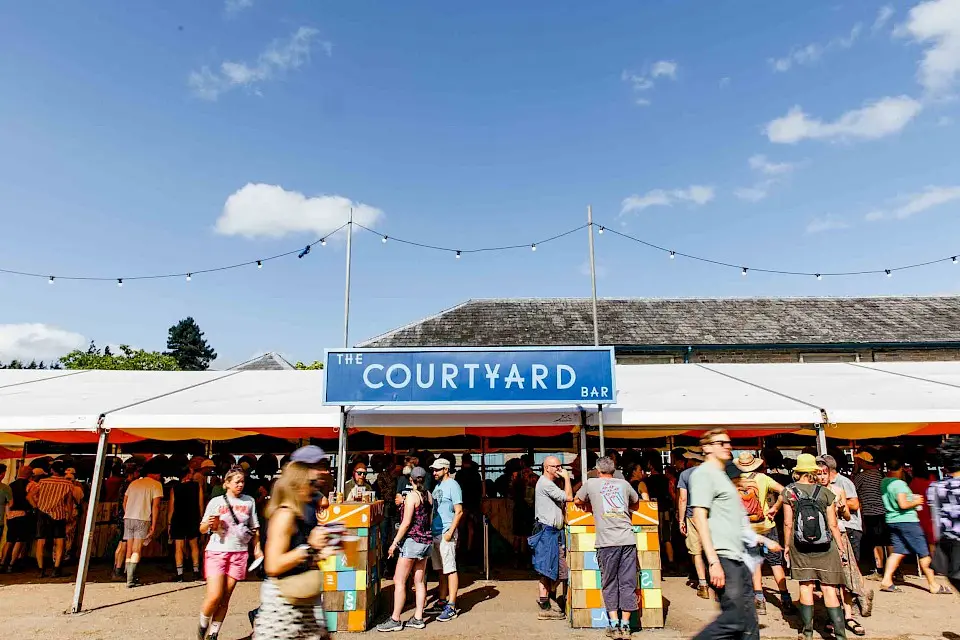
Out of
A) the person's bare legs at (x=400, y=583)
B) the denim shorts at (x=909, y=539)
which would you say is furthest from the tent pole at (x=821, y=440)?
the person's bare legs at (x=400, y=583)

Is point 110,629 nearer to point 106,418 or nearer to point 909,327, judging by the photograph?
point 106,418

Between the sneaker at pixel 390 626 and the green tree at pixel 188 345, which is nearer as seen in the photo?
the sneaker at pixel 390 626

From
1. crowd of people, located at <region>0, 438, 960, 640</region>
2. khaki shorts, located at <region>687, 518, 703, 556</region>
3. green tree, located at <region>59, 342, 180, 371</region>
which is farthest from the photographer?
green tree, located at <region>59, 342, 180, 371</region>

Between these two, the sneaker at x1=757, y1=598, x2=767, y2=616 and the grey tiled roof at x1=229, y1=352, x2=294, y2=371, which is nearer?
the sneaker at x1=757, y1=598, x2=767, y2=616

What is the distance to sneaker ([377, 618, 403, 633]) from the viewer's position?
18.7 feet

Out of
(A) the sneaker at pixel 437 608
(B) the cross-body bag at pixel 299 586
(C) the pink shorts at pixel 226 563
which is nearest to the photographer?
(B) the cross-body bag at pixel 299 586

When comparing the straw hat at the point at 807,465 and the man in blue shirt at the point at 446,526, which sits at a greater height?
the straw hat at the point at 807,465

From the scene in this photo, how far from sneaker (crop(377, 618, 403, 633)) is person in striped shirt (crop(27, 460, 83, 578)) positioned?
562 centimetres

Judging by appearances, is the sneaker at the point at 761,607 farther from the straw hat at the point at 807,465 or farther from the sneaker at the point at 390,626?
the sneaker at the point at 390,626

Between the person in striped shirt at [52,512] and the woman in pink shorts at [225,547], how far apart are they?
188 inches

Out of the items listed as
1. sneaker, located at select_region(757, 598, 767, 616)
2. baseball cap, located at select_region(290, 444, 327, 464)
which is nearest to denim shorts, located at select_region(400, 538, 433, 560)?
baseball cap, located at select_region(290, 444, 327, 464)

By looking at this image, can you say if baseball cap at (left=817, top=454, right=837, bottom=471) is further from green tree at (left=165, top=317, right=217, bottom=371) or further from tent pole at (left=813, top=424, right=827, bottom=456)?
green tree at (left=165, top=317, right=217, bottom=371)

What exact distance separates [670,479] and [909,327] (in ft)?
52.8

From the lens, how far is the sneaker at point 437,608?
20.5 feet
